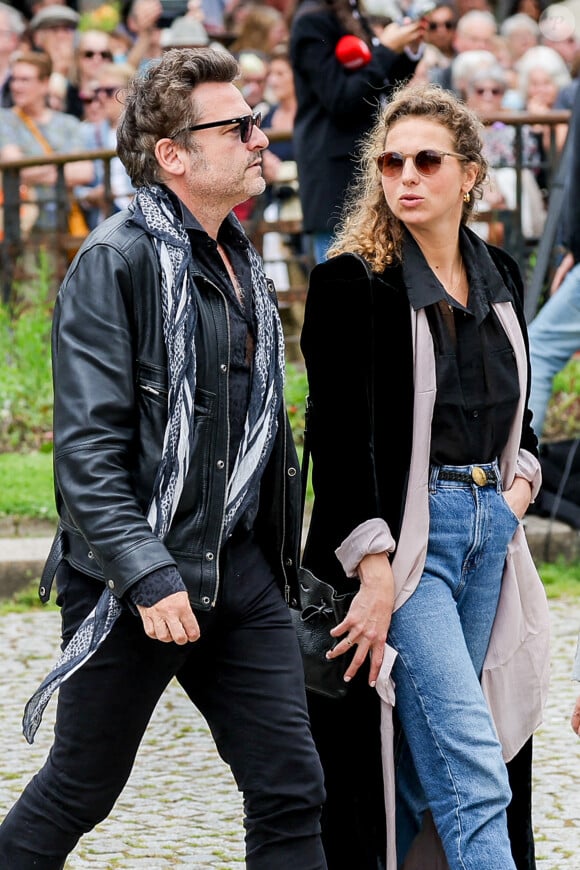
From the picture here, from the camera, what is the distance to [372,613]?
3404mm

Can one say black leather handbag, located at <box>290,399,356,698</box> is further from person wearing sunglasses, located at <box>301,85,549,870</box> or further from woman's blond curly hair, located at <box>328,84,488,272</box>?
woman's blond curly hair, located at <box>328,84,488,272</box>

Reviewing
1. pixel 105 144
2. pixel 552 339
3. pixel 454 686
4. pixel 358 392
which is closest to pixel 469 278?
pixel 358 392

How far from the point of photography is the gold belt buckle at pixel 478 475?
3463 millimetres

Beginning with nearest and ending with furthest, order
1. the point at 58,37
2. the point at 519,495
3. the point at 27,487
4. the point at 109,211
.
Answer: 1. the point at 519,495
2. the point at 27,487
3. the point at 109,211
4. the point at 58,37

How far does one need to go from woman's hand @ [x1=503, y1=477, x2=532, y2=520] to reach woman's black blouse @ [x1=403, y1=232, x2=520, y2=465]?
0.29 feet

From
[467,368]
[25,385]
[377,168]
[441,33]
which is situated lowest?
[25,385]

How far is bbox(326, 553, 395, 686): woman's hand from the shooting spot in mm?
3393

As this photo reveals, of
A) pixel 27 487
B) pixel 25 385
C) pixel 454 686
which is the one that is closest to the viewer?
pixel 454 686

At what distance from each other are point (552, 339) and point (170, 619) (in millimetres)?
4660

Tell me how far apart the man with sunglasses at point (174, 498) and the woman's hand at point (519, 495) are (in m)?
0.48

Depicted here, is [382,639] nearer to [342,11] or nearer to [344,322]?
[344,322]

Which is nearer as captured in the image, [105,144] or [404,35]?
[404,35]

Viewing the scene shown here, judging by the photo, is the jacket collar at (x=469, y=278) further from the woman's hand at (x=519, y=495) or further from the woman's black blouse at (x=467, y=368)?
the woman's hand at (x=519, y=495)

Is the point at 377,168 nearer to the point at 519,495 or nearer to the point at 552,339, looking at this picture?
the point at 519,495
